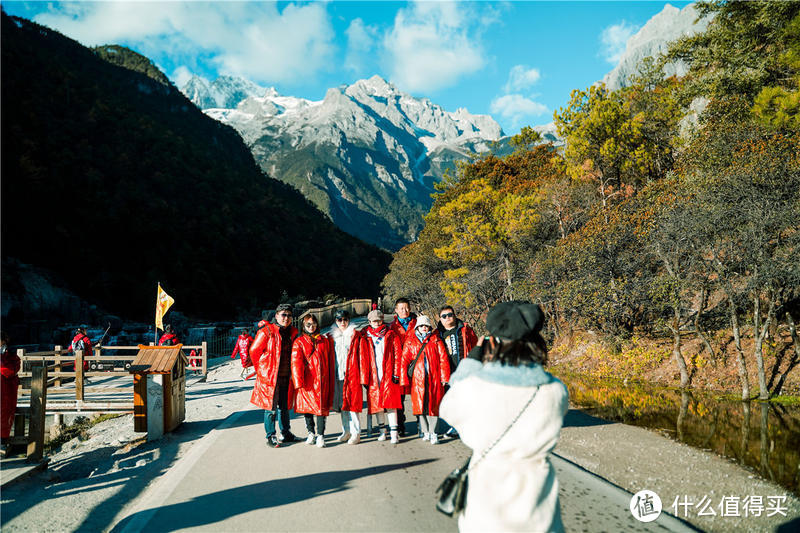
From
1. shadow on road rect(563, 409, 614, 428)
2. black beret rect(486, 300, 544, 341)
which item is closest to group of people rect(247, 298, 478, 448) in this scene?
shadow on road rect(563, 409, 614, 428)

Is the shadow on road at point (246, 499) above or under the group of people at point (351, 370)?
under

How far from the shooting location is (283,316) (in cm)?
640

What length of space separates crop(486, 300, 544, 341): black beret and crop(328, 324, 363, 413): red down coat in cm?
447

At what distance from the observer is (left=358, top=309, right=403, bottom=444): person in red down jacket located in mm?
6305

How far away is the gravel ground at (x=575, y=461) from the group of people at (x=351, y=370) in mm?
983

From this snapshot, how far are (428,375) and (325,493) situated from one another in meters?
2.23

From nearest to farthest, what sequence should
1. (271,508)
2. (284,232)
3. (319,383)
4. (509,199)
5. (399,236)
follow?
(271,508), (319,383), (509,199), (284,232), (399,236)

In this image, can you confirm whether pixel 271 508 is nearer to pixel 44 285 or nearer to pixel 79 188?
pixel 44 285

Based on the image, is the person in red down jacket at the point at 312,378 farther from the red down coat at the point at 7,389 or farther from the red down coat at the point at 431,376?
the red down coat at the point at 7,389

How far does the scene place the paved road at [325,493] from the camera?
3.92 m

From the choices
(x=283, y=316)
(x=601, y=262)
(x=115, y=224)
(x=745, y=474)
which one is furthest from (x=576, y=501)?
(x=115, y=224)

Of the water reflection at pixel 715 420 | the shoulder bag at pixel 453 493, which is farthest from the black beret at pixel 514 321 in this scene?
the water reflection at pixel 715 420

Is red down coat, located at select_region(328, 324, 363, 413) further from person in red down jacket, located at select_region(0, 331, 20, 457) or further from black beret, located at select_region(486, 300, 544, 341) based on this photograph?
black beret, located at select_region(486, 300, 544, 341)

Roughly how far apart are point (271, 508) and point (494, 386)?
10.6 ft
